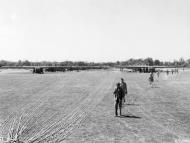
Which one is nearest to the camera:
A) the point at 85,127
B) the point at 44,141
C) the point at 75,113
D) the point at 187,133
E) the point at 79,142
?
the point at 44,141

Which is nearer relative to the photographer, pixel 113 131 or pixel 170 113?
pixel 113 131

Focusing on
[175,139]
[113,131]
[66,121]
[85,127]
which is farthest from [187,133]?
[66,121]

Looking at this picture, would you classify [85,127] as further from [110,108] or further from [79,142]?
[110,108]

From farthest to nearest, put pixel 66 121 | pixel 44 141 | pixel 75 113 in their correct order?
pixel 75 113 < pixel 66 121 < pixel 44 141

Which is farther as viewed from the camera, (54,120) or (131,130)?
(54,120)

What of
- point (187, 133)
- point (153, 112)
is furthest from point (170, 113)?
point (187, 133)

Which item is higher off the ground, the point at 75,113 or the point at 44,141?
the point at 44,141

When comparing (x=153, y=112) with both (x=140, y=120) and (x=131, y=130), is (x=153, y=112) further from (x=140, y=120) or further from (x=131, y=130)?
(x=131, y=130)

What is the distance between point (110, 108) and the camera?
17.6 meters

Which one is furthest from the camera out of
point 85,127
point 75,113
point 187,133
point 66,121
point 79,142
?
point 75,113

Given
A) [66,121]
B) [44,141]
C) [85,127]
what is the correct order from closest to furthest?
[44,141] → [85,127] → [66,121]

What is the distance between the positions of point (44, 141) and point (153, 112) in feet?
46.0

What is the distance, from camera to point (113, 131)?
11672 millimetres

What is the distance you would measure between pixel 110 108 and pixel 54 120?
4.67 meters
